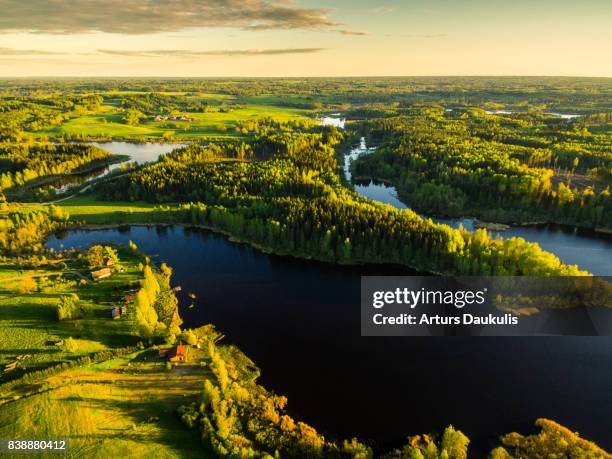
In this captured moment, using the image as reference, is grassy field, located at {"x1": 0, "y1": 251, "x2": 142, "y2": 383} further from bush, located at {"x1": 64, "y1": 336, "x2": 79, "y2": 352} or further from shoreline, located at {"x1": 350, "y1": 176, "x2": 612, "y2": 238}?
shoreline, located at {"x1": 350, "y1": 176, "x2": 612, "y2": 238}

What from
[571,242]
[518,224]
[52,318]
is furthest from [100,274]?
[571,242]

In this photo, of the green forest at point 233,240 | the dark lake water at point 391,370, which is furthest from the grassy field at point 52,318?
the dark lake water at point 391,370

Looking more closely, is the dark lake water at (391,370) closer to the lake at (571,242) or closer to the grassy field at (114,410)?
the grassy field at (114,410)

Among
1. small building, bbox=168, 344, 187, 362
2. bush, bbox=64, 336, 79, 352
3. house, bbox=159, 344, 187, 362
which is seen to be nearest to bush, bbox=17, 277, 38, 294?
bush, bbox=64, 336, 79, 352

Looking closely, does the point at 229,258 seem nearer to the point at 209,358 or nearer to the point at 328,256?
the point at 328,256

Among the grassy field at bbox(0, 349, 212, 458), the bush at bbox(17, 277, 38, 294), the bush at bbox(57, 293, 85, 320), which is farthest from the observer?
the bush at bbox(17, 277, 38, 294)

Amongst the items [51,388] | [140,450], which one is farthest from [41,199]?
[140,450]
